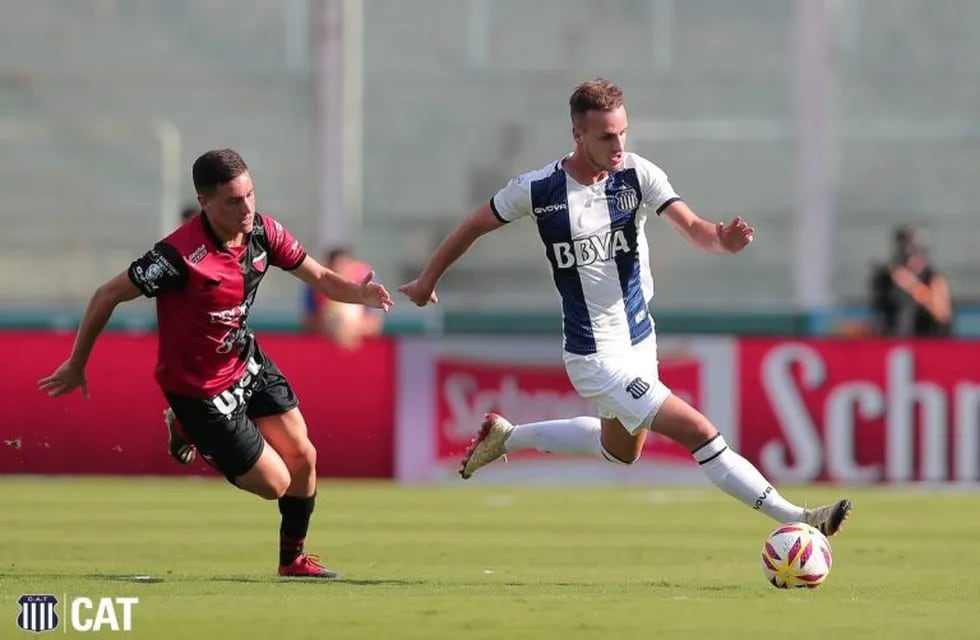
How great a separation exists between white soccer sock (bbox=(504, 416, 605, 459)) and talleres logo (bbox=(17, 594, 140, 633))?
2794 millimetres

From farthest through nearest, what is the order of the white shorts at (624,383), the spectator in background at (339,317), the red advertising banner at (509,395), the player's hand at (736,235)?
the spectator in background at (339,317) < the red advertising banner at (509,395) < the white shorts at (624,383) < the player's hand at (736,235)

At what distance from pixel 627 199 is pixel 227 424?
7.57ft

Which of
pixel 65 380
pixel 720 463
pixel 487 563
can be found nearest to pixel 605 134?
pixel 720 463

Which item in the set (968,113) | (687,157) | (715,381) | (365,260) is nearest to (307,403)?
(715,381)

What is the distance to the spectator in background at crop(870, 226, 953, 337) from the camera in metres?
21.5

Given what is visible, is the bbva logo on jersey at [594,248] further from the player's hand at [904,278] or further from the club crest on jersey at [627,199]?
the player's hand at [904,278]

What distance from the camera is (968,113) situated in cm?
2598

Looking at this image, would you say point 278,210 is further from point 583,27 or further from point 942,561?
point 942,561

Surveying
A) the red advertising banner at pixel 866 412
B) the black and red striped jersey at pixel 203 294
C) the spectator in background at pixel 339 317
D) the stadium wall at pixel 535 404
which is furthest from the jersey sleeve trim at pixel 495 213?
the spectator in background at pixel 339 317

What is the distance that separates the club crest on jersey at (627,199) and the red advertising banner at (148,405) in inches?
347

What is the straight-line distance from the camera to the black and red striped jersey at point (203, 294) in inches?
377

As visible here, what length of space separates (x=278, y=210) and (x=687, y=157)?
5.38 meters

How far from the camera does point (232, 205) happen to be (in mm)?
9562

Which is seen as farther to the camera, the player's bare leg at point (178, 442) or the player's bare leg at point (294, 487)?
the player's bare leg at point (178, 442)
